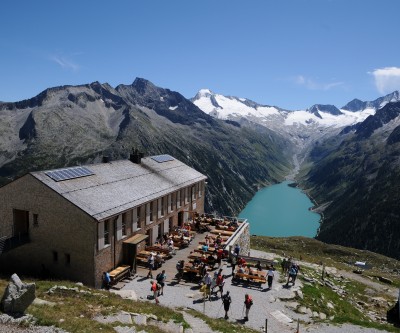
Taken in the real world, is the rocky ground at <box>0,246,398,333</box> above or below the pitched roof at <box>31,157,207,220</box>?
below

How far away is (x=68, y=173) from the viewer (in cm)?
3716

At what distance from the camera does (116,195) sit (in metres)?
37.9

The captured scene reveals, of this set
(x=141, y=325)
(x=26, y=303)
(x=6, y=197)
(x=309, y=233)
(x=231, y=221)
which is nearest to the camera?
(x=26, y=303)

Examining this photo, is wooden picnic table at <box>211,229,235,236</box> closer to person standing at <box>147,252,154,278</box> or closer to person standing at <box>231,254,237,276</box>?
person standing at <box>231,254,237,276</box>

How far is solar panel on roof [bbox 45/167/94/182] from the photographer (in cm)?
3528

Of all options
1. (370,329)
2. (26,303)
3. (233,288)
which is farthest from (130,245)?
(370,329)

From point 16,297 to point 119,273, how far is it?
1450 centimetres

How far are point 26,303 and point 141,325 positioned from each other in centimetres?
623

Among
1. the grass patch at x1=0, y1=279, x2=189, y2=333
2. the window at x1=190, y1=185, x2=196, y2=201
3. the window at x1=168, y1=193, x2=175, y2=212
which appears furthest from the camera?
the window at x1=190, y1=185, x2=196, y2=201

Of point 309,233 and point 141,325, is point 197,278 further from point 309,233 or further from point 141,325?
point 309,233

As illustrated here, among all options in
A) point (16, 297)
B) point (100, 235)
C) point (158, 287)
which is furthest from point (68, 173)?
point (16, 297)

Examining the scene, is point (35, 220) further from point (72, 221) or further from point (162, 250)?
point (162, 250)

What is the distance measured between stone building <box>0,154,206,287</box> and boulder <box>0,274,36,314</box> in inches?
459

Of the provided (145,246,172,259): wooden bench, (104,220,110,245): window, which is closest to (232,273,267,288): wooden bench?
(145,246,172,259): wooden bench
